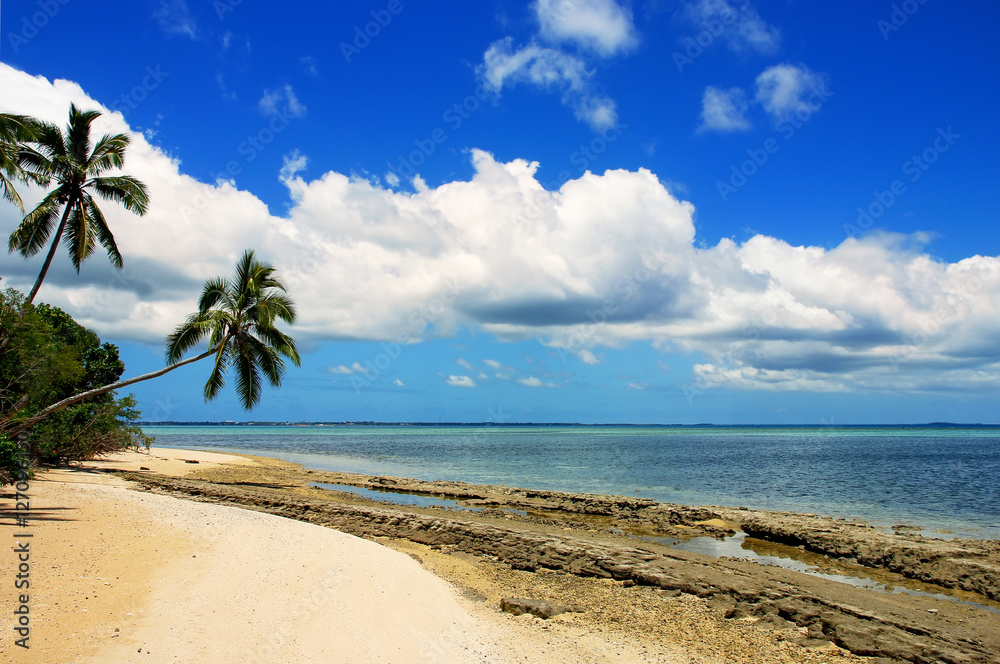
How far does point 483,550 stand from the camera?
1478cm

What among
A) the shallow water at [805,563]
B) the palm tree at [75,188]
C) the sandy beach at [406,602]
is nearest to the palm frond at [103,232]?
the palm tree at [75,188]

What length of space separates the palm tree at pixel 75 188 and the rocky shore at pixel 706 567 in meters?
10.6

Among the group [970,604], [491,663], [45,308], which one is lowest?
[970,604]

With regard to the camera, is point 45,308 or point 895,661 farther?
point 45,308

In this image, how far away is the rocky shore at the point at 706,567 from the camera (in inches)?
380

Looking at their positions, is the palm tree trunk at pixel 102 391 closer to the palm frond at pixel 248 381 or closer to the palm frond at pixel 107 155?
the palm frond at pixel 248 381

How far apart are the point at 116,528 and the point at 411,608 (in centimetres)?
785

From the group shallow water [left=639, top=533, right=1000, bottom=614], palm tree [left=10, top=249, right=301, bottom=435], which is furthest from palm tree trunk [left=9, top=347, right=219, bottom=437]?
shallow water [left=639, top=533, right=1000, bottom=614]

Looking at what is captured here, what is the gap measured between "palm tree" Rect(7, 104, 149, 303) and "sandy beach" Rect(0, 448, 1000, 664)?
8649mm

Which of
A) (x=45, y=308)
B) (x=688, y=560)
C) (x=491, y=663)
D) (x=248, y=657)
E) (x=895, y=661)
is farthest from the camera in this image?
(x=45, y=308)

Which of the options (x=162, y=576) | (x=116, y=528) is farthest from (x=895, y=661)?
(x=116, y=528)

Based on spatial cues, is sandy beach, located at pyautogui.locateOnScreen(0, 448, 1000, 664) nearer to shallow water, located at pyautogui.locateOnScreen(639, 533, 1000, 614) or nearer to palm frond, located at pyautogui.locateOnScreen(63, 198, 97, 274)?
shallow water, located at pyautogui.locateOnScreen(639, 533, 1000, 614)

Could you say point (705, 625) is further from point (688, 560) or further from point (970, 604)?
point (970, 604)

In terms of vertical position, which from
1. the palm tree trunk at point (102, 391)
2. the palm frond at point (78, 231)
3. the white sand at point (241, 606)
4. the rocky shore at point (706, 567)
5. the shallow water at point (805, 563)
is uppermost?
the palm frond at point (78, 231)
